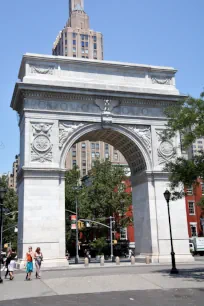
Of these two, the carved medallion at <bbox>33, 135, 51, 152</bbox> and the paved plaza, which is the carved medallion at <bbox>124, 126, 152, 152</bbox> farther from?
the paved plaza

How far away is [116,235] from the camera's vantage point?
62.6 metres

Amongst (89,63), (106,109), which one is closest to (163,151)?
(106,109)

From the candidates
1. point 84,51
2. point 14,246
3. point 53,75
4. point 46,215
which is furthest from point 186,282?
point 84,51

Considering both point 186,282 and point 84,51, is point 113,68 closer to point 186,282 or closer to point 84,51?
point 186,282

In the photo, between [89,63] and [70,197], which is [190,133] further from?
[70,197]

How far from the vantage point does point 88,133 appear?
103 ft

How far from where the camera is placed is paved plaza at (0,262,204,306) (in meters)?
12.4

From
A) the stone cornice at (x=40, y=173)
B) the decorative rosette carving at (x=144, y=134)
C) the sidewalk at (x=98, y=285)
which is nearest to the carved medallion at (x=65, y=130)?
the stone cornice at (x=40, y=173)

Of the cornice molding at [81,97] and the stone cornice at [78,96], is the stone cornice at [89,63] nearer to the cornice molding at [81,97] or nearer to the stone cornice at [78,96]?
the stone cornice at [78,96]

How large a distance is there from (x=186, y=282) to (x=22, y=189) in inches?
635

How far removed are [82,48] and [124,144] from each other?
253 feet

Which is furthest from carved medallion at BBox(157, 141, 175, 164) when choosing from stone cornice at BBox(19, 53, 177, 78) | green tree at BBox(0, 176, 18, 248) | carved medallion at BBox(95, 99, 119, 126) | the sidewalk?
green tree at BBox(0, 176, 18, 248)

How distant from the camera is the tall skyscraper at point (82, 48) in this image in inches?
3797

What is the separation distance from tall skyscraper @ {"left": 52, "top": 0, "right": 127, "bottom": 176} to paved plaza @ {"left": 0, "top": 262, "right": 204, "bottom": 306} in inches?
3068
